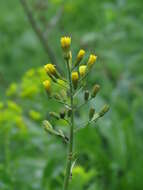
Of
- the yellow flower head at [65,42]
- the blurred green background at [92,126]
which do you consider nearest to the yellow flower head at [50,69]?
the yellow flower head at [65,42]

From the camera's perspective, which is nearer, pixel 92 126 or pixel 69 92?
pixel 69 92

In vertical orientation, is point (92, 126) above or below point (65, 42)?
above

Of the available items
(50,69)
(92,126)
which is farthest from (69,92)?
(92,126)

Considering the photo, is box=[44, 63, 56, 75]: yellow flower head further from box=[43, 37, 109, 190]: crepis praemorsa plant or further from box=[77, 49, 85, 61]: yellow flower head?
box=[77, 49, 85, 61]: yellow flower head

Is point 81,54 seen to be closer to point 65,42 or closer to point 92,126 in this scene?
point 65,42

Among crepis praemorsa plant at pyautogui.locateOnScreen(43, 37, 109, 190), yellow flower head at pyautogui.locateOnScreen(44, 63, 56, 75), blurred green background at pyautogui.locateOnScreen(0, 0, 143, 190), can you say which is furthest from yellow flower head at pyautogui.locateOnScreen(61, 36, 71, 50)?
blurred green background at pyautogui.locateOnScreen(0, 0, 143, 190)

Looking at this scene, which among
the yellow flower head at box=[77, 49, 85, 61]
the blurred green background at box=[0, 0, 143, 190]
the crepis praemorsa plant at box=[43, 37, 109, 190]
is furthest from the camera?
the blurred green background at box=[0, 0, 143, 190]

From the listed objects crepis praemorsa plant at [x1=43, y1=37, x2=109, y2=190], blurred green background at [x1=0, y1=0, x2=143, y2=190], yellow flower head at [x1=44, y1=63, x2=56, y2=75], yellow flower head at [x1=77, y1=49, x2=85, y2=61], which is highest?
blurred green background at [x1=0, y1=0, x2=143, y2=190]

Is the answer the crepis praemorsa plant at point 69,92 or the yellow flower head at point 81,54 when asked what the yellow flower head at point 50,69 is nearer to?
the crepis praemorsa plant at point 69,92
